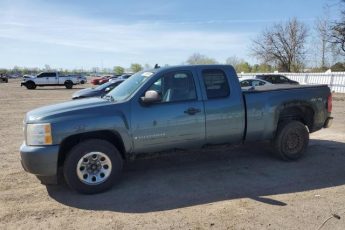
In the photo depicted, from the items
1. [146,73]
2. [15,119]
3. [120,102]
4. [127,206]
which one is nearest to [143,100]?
[120,102]

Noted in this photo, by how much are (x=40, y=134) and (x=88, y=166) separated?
85 cm

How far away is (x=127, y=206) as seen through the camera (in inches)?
201

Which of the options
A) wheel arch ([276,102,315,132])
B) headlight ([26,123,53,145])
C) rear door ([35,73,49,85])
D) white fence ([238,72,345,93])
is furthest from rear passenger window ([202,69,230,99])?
rear door ([35,73,49,85])

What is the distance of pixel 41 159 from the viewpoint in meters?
5.27

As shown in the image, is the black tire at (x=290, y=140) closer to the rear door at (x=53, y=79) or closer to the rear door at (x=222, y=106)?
the rear door at (x=222, y=106)

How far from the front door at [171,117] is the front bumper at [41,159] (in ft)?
4.02

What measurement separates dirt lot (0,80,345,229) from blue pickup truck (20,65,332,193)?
0.41m

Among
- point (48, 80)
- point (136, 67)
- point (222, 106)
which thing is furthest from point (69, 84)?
point (136, 67)

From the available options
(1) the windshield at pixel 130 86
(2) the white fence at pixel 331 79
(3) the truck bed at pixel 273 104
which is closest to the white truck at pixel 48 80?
(2) the white fence at pixel 331 79

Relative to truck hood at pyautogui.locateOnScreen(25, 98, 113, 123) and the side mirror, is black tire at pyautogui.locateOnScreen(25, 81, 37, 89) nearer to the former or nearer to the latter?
truck hood at pyautogui.locateOnScreen(25, 98, 113, 123)

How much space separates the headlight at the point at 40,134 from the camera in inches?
208

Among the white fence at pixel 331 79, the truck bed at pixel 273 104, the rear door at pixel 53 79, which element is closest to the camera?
the truck bed at pixel 273 104

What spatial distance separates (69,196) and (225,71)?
11.1 feet

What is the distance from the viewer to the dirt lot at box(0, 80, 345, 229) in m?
4.57
